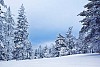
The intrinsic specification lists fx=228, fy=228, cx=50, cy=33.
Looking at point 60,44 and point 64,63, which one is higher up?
point 60,44

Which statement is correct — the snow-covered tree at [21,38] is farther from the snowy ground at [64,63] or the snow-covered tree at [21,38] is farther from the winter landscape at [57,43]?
the snowy ground at [64,63]

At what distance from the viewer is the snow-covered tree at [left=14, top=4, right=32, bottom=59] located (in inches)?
1882

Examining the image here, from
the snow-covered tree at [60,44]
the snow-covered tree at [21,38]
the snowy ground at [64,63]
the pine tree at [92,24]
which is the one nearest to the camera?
the snowy ground at [64,63]

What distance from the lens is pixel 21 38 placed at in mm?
48156

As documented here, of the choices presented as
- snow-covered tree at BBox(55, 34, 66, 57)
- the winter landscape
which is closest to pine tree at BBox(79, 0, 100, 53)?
the winter landscape

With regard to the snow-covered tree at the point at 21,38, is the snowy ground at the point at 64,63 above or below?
below

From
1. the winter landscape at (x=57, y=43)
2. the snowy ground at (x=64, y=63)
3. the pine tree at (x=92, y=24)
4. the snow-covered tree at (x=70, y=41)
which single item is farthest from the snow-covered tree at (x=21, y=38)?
the snowy ground at (x=64, y=63)

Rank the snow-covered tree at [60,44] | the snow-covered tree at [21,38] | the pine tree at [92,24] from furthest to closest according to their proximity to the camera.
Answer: the snow-covered tree at [60,44], the snow-covered tree at [21,38], the pine tree at [92,24]

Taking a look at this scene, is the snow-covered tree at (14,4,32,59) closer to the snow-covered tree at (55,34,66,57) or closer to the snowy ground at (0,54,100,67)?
the snow-covered tree at (55,34,66,57)

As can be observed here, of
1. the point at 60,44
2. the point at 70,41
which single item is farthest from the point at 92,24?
the point at 70,41

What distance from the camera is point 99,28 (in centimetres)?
2512

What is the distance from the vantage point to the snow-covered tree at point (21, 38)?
157 ft

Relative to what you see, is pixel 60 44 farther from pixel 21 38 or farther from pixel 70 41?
pixel 21 38

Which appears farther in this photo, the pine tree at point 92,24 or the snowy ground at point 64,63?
the pine tree at point 92,24
